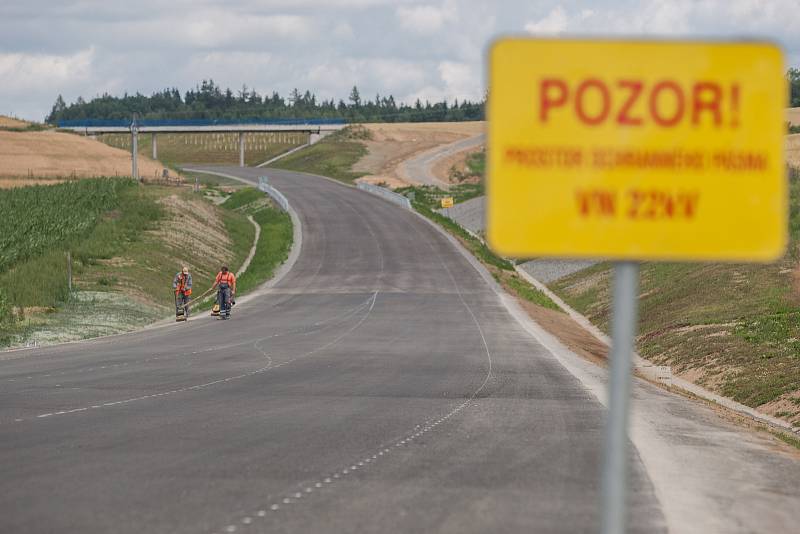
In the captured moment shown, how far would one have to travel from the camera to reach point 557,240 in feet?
19.5

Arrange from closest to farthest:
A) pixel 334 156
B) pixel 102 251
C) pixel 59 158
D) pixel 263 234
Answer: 1. pixel 102 251
2. pixel 263 234
3. pixel 59 158
4. pixel 334 156

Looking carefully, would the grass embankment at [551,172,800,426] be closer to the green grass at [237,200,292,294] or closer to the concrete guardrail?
the green grass at [237,200,292,294]

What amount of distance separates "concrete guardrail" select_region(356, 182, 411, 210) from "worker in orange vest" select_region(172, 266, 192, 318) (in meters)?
46.7

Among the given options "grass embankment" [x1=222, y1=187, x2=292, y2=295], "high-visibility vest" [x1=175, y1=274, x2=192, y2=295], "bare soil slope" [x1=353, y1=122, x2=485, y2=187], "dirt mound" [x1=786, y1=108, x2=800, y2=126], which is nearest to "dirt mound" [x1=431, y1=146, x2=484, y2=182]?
"bare soil slope" [x1=353, y1=122, x2=485, y2=187]

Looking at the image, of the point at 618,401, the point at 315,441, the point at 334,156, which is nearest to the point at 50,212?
the point at 315,441

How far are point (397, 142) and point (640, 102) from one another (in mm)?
160760

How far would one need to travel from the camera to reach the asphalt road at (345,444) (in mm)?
10117

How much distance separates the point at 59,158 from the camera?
358 ft

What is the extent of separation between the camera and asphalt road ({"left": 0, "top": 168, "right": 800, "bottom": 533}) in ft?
33.2

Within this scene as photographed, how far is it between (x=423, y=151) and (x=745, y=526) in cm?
14164

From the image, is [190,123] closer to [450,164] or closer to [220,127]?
[220,127]

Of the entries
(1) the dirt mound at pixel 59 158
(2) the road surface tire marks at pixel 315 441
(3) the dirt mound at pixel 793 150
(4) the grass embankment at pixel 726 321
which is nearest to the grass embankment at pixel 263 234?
(1) the dirt mound at pixel 59 158

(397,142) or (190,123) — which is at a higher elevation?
(190,123)

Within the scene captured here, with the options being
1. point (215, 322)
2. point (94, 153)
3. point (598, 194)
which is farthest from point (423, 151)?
point (598, 194)
